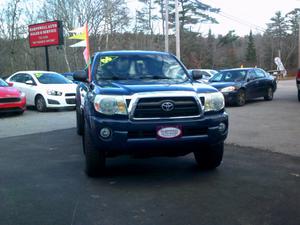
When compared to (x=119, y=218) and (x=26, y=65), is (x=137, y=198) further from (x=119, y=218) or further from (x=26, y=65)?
(x=26, y=65)

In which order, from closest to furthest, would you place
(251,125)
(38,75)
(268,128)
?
(268,128) < (251,125) < (38,75)

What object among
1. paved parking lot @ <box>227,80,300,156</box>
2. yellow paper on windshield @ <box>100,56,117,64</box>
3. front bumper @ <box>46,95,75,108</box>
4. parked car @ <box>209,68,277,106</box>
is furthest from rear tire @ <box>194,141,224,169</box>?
front bumper @ <box>46,95,75,108</box>

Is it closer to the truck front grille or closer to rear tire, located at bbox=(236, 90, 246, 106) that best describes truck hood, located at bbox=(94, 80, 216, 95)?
the truck front grille

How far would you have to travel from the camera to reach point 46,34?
26688 mm

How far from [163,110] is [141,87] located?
18.3 inches

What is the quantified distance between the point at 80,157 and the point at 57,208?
2665 millimetres

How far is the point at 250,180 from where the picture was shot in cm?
555

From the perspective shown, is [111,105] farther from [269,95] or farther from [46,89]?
[269,95]

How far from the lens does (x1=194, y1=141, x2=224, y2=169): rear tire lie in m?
5.86

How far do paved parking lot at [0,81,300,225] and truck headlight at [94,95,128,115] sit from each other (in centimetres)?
98

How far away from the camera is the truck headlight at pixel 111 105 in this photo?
17.0 ft

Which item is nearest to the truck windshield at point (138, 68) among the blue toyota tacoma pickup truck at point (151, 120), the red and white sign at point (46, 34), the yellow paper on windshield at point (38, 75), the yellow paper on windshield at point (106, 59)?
the yellow paper on windshield at point (106, 59)

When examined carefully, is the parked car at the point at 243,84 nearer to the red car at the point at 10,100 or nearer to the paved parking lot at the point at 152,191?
the red car at the point at 10,100

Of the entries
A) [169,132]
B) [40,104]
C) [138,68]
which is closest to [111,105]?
[169,132]
